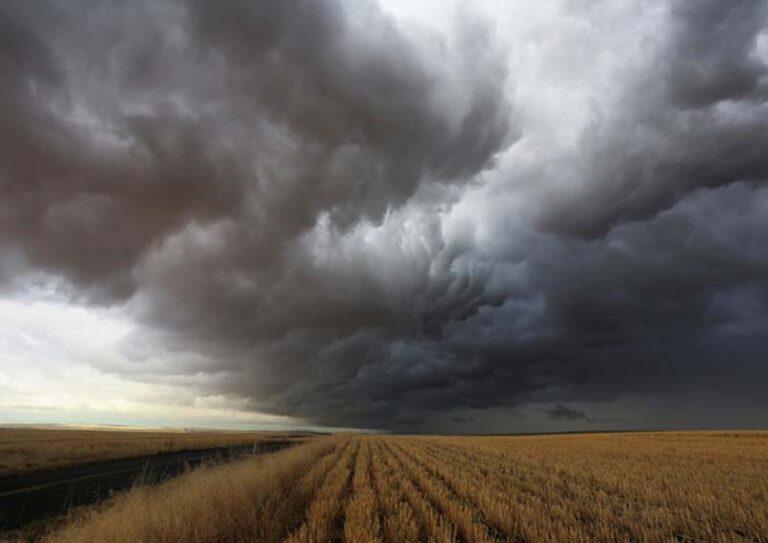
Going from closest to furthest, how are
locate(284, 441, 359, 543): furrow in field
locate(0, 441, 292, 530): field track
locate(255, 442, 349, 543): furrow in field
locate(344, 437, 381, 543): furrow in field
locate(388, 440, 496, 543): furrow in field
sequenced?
locate(344, 437, 381, 543): furrow in field, locate(284, 441, 359, 543): furrow in field, locate(388, 440, 496, 543): furrow in field, locate(255, 442, 349, 543): furrow in field, locate(0, 441, 292, 530): field track

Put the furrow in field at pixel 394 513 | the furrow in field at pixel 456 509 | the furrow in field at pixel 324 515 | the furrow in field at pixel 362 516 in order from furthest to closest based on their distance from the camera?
the furrow in field at pixel 456 509 < the furrow in field at pixel 394 513 < the furrow in field at pixel 324 515 < the furrow in field at pixel 362 516

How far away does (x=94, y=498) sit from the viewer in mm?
18250

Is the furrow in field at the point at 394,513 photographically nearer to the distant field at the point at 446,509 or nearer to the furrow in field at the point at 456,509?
the distant field at the point at 446,509

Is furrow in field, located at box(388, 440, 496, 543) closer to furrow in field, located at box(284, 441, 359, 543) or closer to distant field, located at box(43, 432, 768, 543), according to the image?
distant field, located at box(43, 432, 768, 543)

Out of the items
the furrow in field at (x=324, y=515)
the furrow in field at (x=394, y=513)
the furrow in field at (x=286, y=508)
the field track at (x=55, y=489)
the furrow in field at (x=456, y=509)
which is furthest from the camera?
the field track at (x=55, y=489)

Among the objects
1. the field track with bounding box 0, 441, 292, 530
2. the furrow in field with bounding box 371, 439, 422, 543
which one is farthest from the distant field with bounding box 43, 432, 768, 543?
the field track with bounding box 0, 441, 292, 530

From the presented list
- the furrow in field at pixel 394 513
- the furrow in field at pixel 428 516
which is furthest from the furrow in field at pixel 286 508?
the furrow in field at pixel 428 516

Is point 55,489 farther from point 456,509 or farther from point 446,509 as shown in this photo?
point 456,509

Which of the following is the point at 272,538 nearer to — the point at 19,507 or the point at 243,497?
the point at 243,497

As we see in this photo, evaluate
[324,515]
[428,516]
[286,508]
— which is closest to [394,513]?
[428,516]

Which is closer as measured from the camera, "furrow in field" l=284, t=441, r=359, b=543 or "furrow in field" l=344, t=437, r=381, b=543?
"furrow in field" l=344, t=437, r=381, b=543

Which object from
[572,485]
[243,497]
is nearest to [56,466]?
[243,497]

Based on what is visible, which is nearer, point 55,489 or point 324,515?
point 324,515

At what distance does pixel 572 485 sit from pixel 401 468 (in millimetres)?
8313
